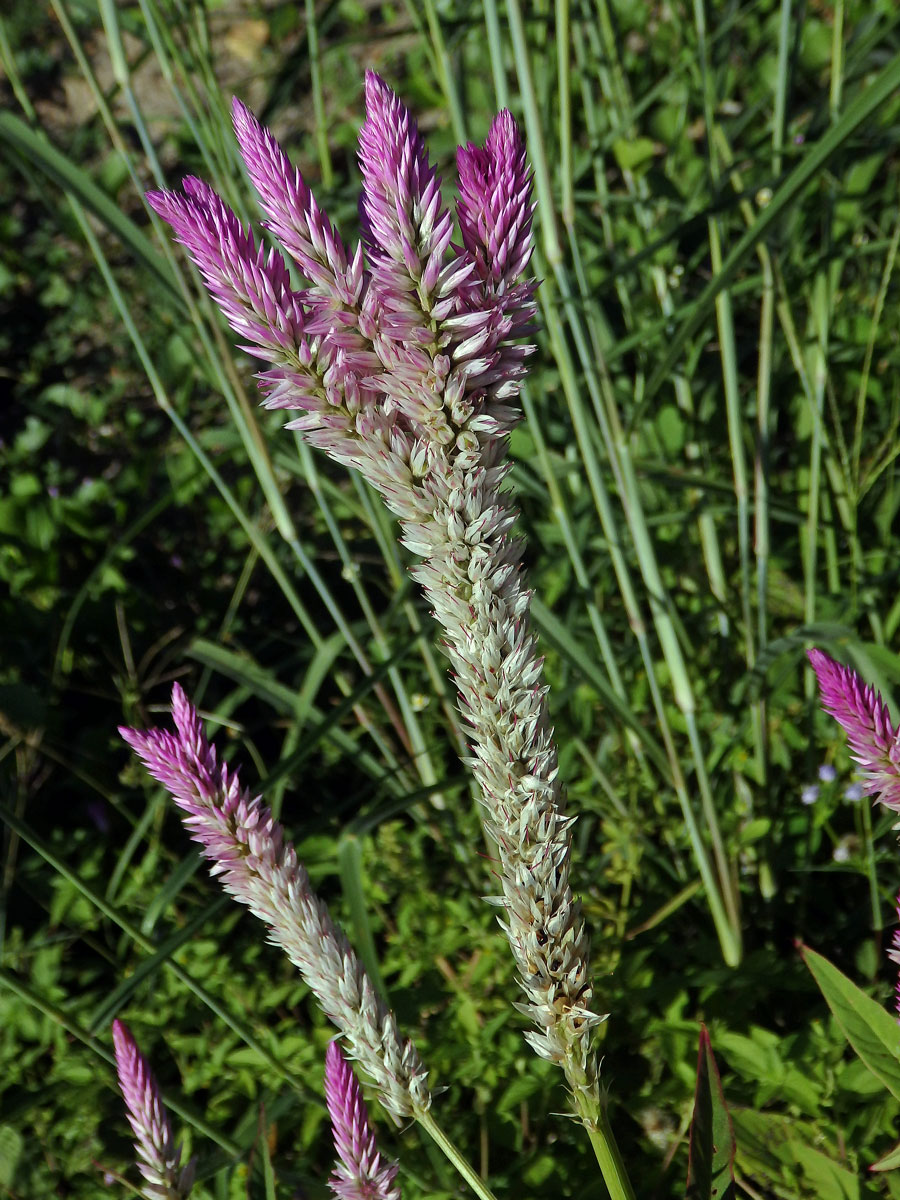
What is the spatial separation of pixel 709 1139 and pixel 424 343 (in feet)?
2.11

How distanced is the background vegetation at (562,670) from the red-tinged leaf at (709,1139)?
0.84 ft

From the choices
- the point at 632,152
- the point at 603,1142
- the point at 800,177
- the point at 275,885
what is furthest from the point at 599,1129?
the point at 632,152

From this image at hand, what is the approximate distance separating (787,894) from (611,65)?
1328 millimetres

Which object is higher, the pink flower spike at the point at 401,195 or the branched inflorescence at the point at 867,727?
the pink flower spike at the point at 401,195

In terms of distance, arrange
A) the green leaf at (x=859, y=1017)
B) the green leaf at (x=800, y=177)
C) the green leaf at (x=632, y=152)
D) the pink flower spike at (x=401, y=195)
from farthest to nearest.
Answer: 1. the green leaf at (x=632, y=152)
2. the green leaf at (x=859, y=1017)
3. the green leaf at (x=800, y=177)
4. the pink flower spike at (x=401, y=195)

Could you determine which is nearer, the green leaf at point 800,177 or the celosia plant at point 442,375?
the celosia plant at point 442,375

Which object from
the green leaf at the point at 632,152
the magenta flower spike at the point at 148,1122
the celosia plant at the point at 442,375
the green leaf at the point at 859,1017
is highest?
the green leaf at the point at 632,152

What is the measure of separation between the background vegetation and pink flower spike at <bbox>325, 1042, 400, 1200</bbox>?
17 centimetres

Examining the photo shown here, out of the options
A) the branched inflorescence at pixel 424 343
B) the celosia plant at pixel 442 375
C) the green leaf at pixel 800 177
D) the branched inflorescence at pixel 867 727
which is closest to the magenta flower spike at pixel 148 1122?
the celosia plant at pixel 442 375

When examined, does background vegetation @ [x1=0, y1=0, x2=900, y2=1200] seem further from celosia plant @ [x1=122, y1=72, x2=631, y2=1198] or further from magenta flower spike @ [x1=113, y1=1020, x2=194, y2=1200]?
celosia plant @ [x1=122, y1=72, x2=631, y2=1198]

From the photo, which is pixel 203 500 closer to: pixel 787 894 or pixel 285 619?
pixel 285 619

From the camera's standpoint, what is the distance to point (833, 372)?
6.40 feet

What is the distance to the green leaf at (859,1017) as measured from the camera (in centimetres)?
82

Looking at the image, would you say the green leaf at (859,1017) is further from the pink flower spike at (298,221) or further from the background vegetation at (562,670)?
the pink flower spike at (298,221)
